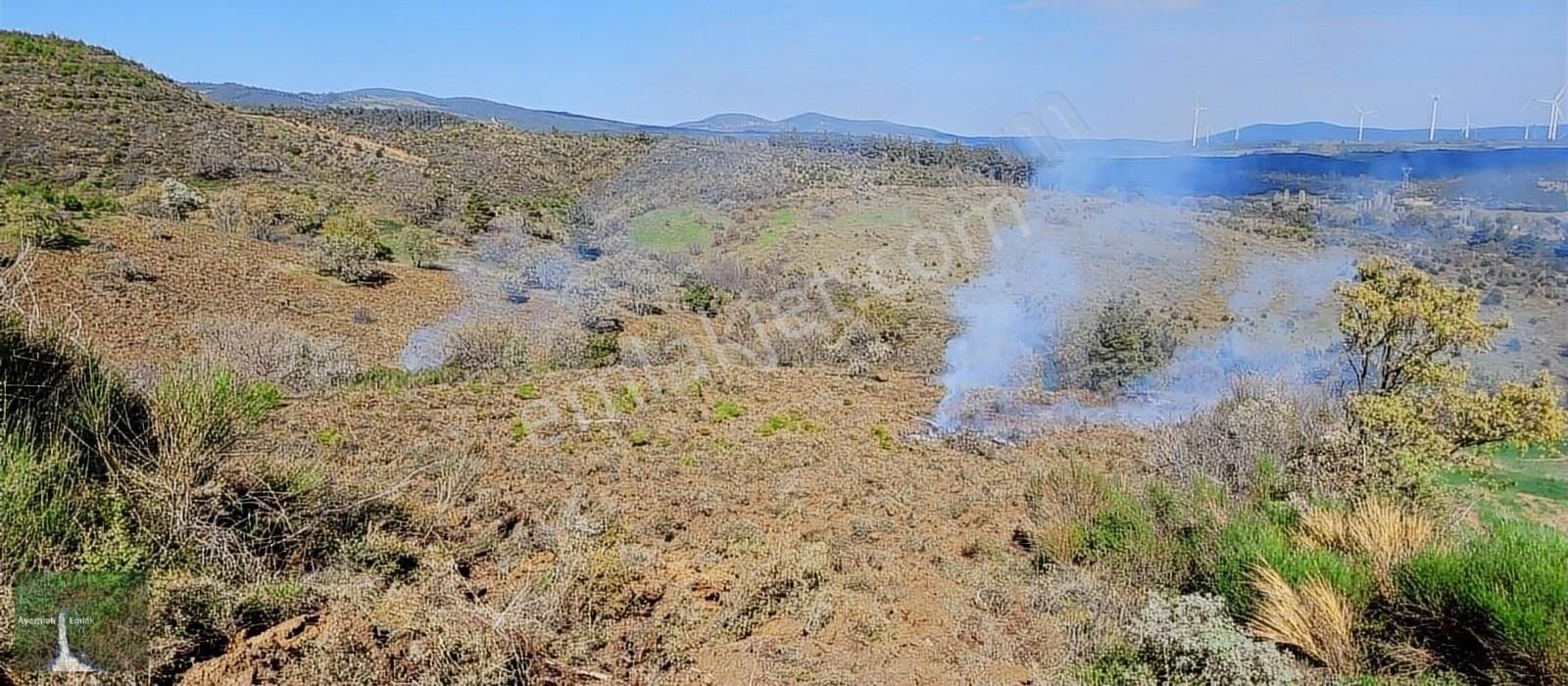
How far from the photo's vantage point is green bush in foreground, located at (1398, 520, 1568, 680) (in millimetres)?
3145

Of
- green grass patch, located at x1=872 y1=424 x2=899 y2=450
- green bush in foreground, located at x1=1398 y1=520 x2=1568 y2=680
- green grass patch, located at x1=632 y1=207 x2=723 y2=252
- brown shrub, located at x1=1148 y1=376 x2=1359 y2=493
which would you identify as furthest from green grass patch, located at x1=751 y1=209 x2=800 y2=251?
green bush in foreground, located at x1=1398 y1=520 x2=1568 y2=680

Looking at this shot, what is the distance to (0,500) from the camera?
10.7 ft

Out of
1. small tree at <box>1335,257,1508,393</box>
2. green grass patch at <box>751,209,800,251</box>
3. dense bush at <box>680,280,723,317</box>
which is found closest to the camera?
small tree at <box>1335,257,1508,393</box>

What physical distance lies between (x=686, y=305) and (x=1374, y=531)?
64.0 ft

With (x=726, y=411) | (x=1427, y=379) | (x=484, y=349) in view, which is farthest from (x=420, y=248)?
(x=1427, y=379)

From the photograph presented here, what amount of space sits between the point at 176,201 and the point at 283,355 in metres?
13.3

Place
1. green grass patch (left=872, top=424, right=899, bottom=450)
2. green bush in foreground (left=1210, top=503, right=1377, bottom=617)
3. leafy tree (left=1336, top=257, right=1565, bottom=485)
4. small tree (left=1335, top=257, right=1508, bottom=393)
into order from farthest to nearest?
green grass patch (left=872, top=424, right=899, bottom=450) < small tree (left=1335, top=257, right=1508, bottom=393) < leafy tree (left=1336, top=257, right=1565, bottom=485) < green bush in foreground (left=1210, top=503, right=1377, bottom=617)

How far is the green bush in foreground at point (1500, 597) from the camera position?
3.14 m

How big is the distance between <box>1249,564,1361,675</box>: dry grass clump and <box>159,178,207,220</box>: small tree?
25644mm

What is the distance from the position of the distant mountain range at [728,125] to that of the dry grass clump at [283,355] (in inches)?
962

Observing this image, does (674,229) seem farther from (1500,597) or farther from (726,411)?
(1500,597)

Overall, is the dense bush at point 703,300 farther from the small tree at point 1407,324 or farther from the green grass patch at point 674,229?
the small tree at point 1407,324

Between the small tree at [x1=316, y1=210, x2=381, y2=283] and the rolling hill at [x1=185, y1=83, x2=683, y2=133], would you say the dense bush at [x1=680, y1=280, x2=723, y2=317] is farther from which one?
the rolling hill at [x1=185, y1=83, x2=683, y2=133]

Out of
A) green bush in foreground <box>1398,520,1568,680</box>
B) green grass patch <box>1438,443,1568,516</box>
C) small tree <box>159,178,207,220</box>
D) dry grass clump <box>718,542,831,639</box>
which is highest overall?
small tree <box>159,178,207,220</box>
